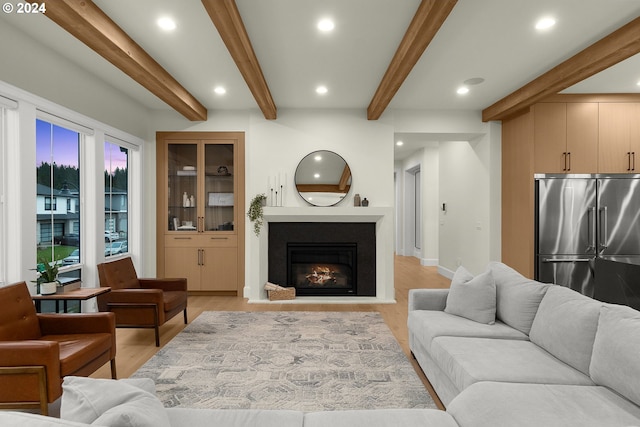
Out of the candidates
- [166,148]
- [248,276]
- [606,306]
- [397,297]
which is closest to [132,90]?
[166,148]

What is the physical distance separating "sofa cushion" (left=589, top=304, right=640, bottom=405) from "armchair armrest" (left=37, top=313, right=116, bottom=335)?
9.89ft

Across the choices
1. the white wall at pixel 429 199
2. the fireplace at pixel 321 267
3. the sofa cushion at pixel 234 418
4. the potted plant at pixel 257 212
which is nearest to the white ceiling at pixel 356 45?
the potted plant at pixel 257 212

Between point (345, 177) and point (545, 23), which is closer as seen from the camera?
point (545, 23)

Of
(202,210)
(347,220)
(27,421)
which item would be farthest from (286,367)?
(202,210)

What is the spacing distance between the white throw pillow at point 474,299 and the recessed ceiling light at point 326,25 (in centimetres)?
230

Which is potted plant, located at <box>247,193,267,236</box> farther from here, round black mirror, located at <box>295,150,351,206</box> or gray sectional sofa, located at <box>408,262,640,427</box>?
gray sectional sofa, located at <box>408,262,640,427</box>

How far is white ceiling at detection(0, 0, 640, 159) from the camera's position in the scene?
104 inches

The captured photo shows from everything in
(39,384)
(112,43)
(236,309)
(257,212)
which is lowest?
(236,309)

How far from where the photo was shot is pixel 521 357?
2.00m

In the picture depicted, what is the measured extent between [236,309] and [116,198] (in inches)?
87.3

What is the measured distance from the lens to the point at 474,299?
270 centimetres

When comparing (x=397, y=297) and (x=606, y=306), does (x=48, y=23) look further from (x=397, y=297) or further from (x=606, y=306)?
(x=397, y=297)

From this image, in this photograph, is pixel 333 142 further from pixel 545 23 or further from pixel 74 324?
pixel 74 324

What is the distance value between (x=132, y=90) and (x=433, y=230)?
269 inches
